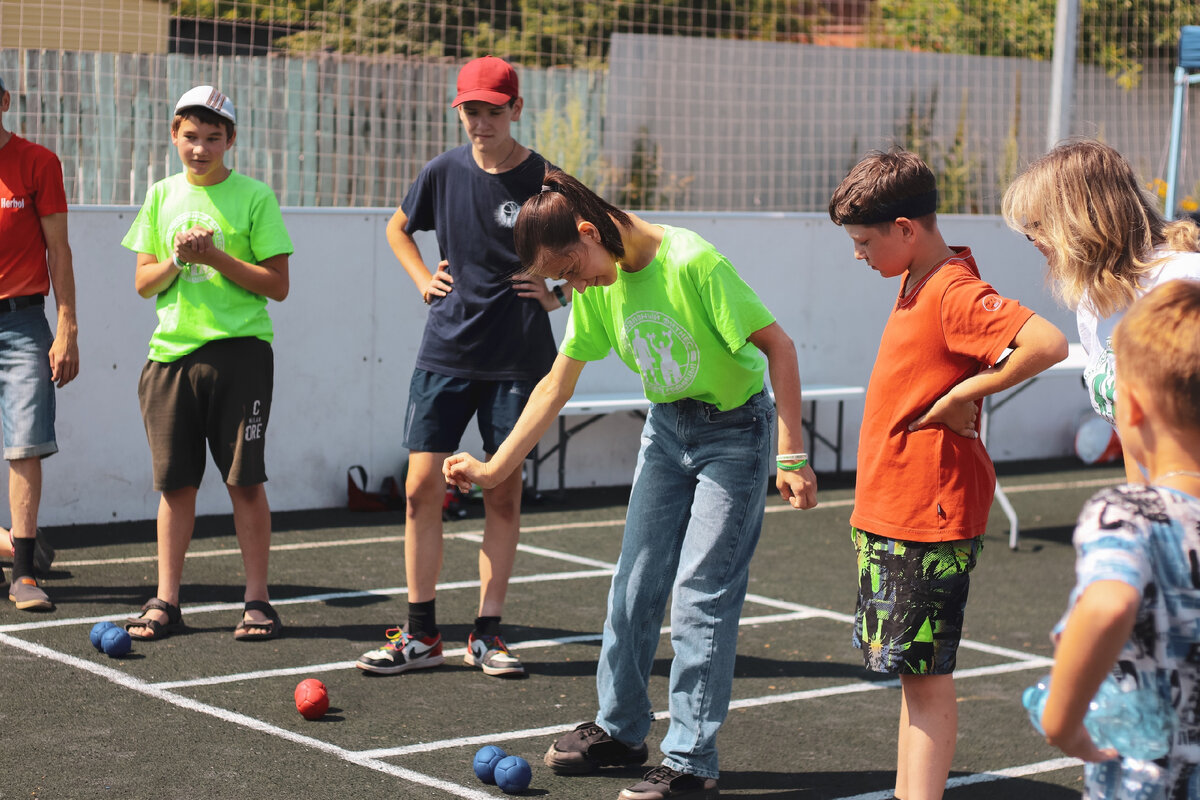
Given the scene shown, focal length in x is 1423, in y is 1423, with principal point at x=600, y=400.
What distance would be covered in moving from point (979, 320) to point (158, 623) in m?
3.70

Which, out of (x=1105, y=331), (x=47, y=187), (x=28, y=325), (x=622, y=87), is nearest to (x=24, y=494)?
(x=28, y=325)

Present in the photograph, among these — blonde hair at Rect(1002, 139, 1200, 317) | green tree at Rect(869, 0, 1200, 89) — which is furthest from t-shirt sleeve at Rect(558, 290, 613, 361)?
green tree at Rect(869, 0, 1200, 89)

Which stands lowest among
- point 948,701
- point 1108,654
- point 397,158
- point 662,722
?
point 662,722

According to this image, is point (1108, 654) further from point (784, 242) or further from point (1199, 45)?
point (1199, 45)

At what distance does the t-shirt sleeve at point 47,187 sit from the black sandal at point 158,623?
1.78 metres

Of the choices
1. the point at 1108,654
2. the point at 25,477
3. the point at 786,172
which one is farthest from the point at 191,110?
the point at 786,172

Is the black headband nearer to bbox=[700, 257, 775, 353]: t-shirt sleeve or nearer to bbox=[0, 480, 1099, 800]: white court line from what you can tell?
bbox=[700, 257, 775, 353]: t-shirt sleeve

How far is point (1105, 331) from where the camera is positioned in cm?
345

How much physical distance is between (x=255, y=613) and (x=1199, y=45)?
29.5 feet

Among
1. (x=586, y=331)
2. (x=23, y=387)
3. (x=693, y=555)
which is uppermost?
(x=586, y=331)

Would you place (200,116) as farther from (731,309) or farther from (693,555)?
(693,555)

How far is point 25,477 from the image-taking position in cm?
613

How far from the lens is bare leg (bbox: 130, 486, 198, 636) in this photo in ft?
19.0

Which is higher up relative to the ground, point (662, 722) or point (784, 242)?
point (784, 242)
